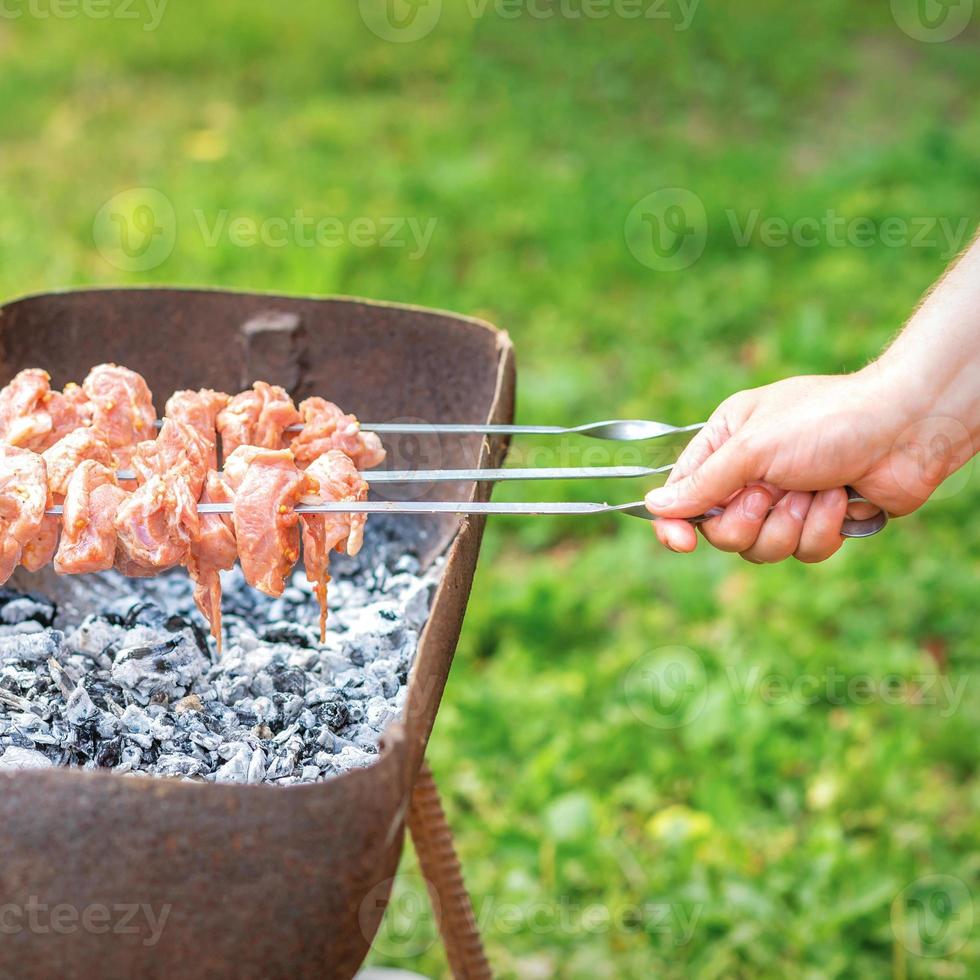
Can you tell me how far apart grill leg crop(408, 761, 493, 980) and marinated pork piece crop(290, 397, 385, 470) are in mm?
665

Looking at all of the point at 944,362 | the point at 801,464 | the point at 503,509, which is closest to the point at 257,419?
the point at 503,509

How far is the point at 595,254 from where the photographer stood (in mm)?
6262

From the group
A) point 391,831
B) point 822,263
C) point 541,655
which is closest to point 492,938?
point 541,655

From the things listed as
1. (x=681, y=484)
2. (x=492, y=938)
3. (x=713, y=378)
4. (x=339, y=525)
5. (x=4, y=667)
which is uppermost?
(x=681, y=484)

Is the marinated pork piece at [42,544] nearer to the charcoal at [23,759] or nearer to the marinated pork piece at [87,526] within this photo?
the marinated pork piece at [87,526]

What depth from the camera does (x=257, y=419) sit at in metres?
2.42

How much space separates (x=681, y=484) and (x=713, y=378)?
330 cm

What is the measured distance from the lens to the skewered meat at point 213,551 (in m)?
2.16

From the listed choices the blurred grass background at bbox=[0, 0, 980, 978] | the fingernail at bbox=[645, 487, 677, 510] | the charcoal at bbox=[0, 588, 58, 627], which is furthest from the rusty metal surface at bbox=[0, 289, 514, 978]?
the blurred grass background at bbox=[0, 0, 980, 978]

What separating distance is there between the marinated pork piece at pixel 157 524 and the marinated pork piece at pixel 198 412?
8.3 inches

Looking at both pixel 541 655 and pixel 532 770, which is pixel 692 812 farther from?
pixel 541 655

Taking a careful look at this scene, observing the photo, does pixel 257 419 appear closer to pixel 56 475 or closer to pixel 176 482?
pixel 176 482

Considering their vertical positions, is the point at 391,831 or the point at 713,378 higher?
the point at 391,831

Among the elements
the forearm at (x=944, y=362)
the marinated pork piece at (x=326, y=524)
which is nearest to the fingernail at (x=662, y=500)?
the forearm at (x=944, y=362)
